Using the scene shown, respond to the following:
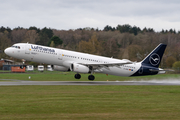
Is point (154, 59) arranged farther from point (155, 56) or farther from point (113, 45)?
point (113, 45)

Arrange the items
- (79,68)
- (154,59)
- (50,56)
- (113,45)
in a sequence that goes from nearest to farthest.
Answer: (79,68) → (50,56) → (154,59) → (113,45)

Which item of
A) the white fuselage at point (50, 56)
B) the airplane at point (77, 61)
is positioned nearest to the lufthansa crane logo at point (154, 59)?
the airplane at point (77, 61)

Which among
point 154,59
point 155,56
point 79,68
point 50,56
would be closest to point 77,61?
point 79,68

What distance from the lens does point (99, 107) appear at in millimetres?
16781

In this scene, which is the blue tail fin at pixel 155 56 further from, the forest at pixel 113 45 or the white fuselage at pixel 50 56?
the forest at pixel 113 45

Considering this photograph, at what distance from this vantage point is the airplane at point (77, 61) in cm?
4053

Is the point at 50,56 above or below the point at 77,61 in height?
above

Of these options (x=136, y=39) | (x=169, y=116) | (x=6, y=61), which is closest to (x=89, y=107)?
(x=169, y=116)

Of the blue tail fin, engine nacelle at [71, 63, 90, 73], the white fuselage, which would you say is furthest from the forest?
engine nacelle at [71, 63, 90, 73]

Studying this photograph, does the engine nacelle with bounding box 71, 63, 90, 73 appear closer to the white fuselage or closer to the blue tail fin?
the white fuselage

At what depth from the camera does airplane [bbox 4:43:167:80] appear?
40.5m

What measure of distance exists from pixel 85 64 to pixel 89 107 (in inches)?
973

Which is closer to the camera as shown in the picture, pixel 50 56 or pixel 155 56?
pixel 50 56

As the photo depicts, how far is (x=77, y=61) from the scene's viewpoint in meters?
42.7
